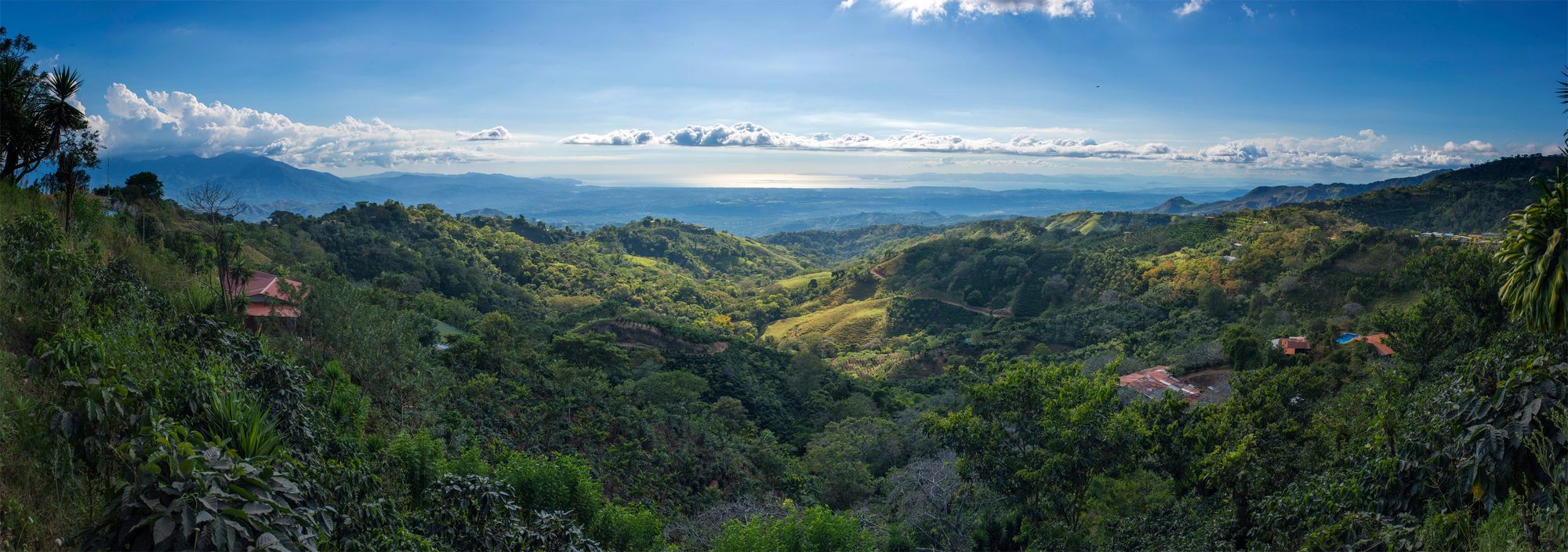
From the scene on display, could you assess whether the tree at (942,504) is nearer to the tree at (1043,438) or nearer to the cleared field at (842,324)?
the tree at (1043,438)

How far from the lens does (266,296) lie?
15148 millimetres

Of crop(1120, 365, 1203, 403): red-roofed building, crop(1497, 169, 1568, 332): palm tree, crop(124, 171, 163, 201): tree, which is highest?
crop(1497, 169, 1568, 332): palm tree

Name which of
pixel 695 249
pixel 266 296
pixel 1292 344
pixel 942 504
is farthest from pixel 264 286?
pixel 695 249

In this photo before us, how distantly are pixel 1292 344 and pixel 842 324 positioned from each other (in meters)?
36.0

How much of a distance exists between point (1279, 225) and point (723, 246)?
71.9 metres

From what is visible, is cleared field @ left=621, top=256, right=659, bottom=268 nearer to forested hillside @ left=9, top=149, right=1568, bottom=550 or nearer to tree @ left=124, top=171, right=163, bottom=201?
forested hillside @ left=9, top=149, right=1568, bottom=550

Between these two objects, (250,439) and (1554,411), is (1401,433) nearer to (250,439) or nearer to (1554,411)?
(1554,411)

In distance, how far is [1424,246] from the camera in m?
36.8

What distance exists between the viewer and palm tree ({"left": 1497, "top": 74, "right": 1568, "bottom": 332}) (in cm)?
602

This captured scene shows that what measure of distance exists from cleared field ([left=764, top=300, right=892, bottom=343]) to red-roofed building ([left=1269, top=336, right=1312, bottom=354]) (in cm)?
3086

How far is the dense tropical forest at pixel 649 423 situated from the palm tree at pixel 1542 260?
3cm

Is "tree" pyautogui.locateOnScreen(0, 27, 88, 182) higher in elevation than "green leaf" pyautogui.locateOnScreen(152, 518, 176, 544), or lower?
higher

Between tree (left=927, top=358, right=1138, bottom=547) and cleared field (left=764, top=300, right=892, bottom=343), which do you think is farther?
cleared field (left=764, top=300, right=892, bottom=343)

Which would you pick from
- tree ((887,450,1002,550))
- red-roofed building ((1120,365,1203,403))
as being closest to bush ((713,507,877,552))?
tree ((887,450,1002,550))
